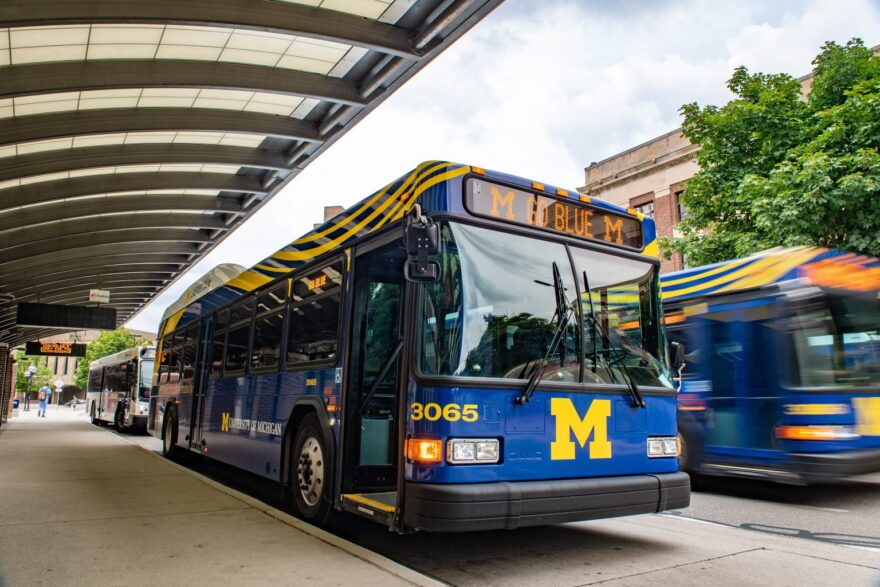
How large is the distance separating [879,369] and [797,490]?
7.80 feet

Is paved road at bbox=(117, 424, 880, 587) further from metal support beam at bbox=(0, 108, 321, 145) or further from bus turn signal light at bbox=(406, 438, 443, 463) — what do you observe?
metal support beam at bbox=(0, 108, 321, 145)

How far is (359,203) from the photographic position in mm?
6348

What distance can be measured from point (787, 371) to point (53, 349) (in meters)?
38.0

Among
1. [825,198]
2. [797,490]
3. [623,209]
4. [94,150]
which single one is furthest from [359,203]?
[825,198]

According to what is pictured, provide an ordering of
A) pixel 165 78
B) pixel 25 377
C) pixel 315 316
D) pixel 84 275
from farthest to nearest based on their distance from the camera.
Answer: pixel 25 377 < pixel 84 275 < pixel 165 78 < pixel 315 316

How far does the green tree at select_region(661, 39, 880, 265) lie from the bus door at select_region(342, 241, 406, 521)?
36.3 ft

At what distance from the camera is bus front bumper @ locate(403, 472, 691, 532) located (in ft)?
14.2

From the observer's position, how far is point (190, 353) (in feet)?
39.0

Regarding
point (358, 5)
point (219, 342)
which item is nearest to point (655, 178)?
point (358, 5)

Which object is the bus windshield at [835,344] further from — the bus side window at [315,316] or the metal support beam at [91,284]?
the metal support beam at [91,284]

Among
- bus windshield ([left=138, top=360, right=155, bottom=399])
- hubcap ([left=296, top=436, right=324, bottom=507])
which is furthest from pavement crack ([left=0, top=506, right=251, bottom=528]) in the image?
bus windshield ([left=138, top=360, right=155, bottom=399])

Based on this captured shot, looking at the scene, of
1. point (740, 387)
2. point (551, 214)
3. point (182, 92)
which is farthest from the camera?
point (182, 92)

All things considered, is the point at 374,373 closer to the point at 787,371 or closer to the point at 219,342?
the point at 219,342

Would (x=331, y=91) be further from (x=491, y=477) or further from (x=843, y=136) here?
(x=843, y=136)
